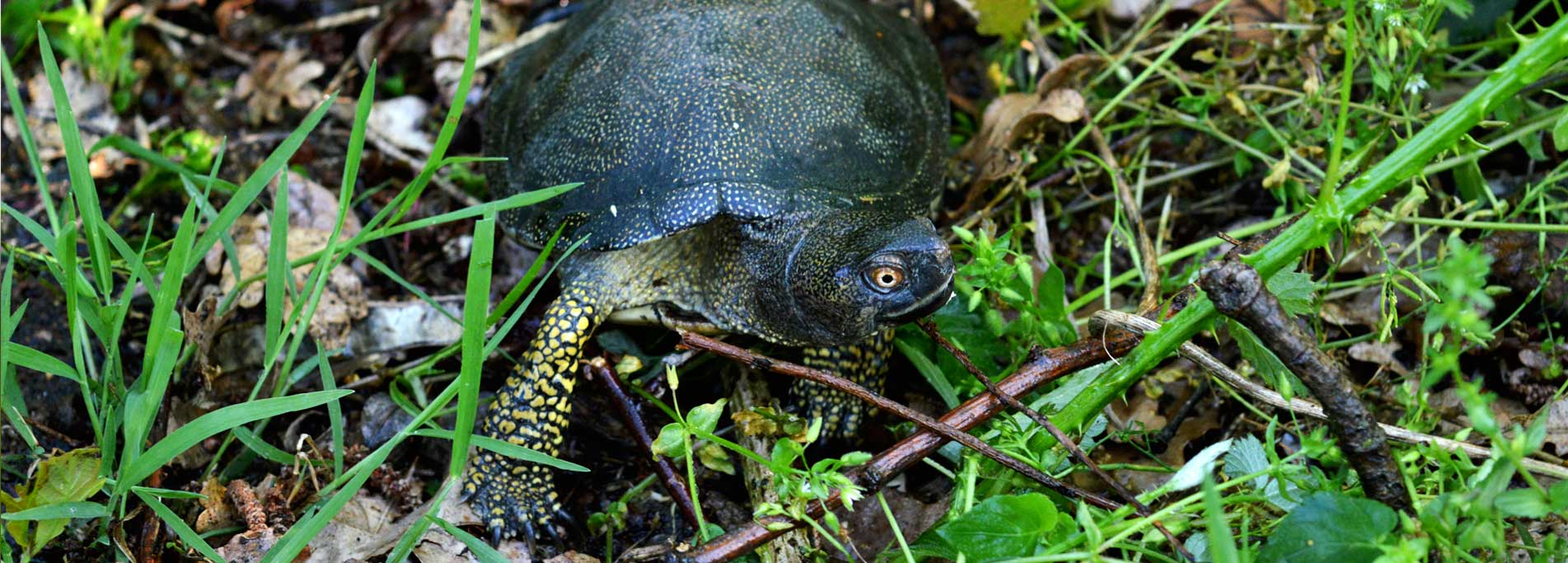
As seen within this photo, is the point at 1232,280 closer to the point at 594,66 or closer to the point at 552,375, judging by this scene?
the point at 552,375

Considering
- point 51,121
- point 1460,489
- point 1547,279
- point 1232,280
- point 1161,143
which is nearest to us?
point 1232,280

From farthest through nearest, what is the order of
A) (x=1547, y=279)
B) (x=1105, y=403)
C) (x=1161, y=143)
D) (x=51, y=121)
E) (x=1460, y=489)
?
(x=51, y=121)
(x=1161, y=143)
(x=1547, y=279)
(x=1105, y=403)
(x=1460, y=489)

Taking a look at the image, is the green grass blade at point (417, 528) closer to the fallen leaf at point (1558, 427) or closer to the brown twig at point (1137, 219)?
the brown twig at point (1137, 219)

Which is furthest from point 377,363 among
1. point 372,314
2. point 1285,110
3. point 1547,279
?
point 1547,279

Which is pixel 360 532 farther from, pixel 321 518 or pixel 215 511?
pixel 321 518

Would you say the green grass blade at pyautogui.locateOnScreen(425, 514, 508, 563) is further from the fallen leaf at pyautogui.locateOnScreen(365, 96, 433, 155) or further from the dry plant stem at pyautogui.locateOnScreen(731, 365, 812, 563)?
the fallen leaf at pyautogui.locateOnScreen(365, 96, 433, 155)

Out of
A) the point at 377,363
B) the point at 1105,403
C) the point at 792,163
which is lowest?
the point at 377,363

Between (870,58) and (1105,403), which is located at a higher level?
(870,58)

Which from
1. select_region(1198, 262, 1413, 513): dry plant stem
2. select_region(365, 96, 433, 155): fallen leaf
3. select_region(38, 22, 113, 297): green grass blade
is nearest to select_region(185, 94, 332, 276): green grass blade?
select_region(38, 22, 113, 297): green grass blade
